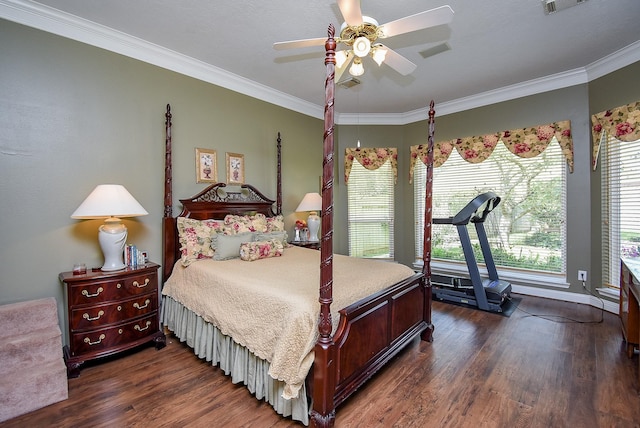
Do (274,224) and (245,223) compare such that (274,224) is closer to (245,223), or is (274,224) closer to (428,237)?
(245,223)

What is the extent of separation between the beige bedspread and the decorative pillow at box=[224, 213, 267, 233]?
51 centimetres

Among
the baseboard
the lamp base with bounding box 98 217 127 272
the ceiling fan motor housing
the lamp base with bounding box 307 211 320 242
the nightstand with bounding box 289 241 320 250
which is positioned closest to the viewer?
the ceiling fan motor housing

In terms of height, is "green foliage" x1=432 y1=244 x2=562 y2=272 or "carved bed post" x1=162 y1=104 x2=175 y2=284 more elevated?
"carved bed post" x1=162 y1=104 x2=175 y2=284

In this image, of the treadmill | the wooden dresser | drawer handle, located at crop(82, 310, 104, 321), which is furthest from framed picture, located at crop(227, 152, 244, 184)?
the wooden dresser

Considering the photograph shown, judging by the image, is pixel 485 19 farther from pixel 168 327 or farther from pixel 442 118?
pixel 168 327

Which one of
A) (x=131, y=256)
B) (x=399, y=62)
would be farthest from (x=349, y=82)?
(x=131, y=256)

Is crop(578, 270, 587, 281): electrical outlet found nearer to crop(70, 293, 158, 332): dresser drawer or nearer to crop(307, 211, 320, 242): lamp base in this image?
crop(307, 211, 320, 242): lamp base

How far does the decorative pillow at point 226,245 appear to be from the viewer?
9.37 feet

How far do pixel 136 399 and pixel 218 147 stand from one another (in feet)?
8.51

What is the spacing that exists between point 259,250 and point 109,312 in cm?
132

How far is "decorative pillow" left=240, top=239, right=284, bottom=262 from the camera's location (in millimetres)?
2861

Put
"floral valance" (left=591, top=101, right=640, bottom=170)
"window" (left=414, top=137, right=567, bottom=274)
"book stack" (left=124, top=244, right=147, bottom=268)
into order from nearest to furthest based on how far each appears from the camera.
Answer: "book stack" (left=124, top=244, right=147, bottom=268)
"floral valance" (left=591, top=101, right=640, bottom=170)
"window" (left=414, top=137, right=567, bottom=274)

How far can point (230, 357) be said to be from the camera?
2186 millimetres

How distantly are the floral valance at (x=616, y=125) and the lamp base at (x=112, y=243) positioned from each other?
16.7ft
